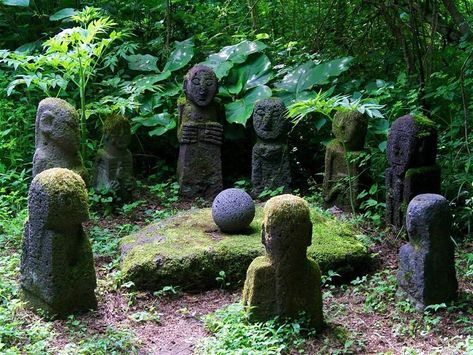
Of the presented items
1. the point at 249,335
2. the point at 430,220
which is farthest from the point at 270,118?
the point at 249,335

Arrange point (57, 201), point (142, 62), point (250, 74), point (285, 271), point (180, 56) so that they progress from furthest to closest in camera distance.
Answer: point (142, 62), point (180, 56), point (250, 74), point (57, 201), point (285, 271)

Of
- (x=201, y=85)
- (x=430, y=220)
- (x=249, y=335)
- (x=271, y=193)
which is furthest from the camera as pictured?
(x=201, y=85)

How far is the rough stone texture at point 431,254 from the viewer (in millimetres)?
5094

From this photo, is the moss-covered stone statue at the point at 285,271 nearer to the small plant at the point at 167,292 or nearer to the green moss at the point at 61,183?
the small plant at the point at 167,292

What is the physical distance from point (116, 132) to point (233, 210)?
2.20 m

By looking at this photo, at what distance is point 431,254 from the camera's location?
5109 mm

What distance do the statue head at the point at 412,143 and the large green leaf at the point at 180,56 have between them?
12.2 ft

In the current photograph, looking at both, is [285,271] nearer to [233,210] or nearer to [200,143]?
[233,210]

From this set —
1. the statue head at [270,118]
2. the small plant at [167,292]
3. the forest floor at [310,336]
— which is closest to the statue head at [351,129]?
the statue head at [270,118]

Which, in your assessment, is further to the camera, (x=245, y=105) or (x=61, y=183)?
(x=245, y=105)

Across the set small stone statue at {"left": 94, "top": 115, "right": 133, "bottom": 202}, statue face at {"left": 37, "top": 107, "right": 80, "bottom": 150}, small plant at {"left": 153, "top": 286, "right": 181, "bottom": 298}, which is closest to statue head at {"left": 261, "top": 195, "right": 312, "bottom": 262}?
small plant at {"left": 153, "top": 286, "right": 181, "bottom": 298}

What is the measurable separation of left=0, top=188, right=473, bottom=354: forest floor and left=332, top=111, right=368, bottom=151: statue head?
68.8 inches

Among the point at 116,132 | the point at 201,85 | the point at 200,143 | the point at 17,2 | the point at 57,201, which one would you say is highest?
the point at 17,2

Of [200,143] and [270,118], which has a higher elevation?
[270,118]
